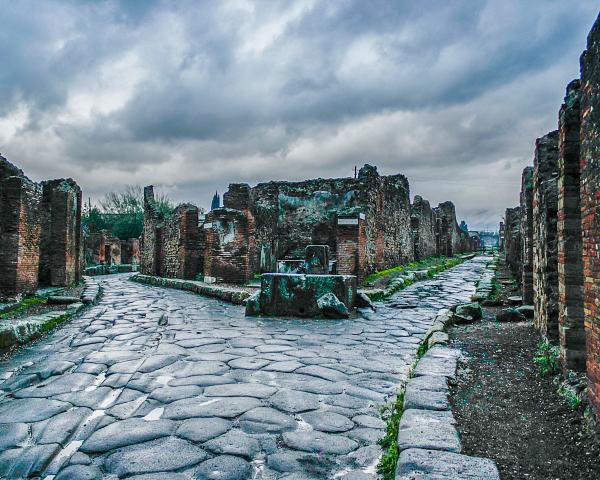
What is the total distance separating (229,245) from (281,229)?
392 centimetres

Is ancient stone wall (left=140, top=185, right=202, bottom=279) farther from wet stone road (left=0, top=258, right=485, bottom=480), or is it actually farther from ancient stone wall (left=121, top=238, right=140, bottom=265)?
ancient stone wall (left=121, top=238, right=140, bottom=265)

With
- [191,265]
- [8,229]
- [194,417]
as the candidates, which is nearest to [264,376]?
[194,417]

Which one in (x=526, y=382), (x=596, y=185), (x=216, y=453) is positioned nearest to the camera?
(x=216, y=453)

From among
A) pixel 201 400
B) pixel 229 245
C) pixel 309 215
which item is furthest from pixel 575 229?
pixel 309 215

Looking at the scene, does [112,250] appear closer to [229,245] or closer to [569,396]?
[229,245]

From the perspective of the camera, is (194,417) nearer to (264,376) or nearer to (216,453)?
(216,453)

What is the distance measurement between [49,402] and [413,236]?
22.7m

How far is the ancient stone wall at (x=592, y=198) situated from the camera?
9.27ft

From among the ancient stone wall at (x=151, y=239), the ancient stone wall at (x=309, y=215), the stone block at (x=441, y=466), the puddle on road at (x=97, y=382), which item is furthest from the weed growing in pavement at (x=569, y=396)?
the ancient stone wall at (x=151, y=239)

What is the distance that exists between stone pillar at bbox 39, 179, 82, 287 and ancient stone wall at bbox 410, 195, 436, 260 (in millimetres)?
16898

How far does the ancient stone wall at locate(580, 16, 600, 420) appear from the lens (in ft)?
9.27

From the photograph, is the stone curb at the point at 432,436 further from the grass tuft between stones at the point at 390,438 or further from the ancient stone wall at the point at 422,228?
the ancient stone wall at the point at 422,228

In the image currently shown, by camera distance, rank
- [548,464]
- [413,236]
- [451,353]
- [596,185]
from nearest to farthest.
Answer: [548,464]
[596,185]
[451,353]
[413,236]

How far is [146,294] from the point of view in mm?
12211
